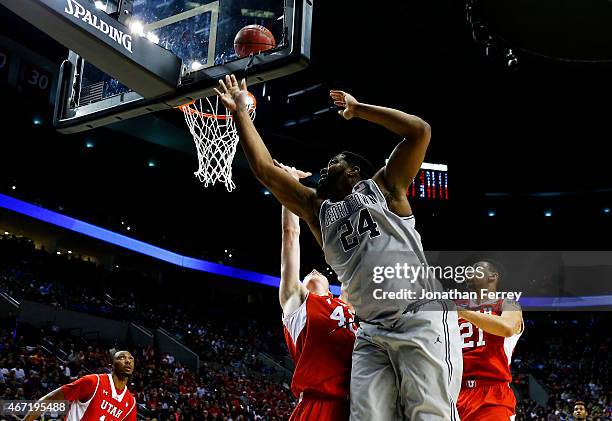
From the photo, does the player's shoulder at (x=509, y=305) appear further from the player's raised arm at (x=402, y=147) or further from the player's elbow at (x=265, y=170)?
the player's elbow at (x=265, y=170)

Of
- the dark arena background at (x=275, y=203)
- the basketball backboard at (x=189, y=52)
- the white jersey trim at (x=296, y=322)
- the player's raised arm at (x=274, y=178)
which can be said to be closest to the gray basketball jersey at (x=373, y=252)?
the player's raised arm at (x=274, y=178)

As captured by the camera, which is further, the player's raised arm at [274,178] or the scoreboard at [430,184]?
the scoreboard at [430,184]

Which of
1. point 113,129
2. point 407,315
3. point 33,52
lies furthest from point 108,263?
point 407,315

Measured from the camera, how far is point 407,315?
248 cm

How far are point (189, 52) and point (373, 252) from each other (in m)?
2.78

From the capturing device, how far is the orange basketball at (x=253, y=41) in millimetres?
4395

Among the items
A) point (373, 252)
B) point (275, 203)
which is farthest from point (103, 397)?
point (275, 203)

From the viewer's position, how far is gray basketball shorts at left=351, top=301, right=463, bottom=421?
2381 mm

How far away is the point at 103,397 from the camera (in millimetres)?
5801

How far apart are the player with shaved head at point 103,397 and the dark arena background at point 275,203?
6.18 meters

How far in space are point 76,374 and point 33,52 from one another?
866cm

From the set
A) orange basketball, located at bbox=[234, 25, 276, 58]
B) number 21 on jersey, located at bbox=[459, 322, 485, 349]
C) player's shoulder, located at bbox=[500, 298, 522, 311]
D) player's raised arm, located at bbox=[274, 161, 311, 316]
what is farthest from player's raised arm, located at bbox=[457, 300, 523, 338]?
orange basketball, located at bbox=[234, 25, 276, 58]

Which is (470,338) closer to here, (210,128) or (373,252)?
(373,252)

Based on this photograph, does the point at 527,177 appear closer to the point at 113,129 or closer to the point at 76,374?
the point at 113,129
